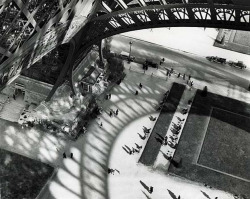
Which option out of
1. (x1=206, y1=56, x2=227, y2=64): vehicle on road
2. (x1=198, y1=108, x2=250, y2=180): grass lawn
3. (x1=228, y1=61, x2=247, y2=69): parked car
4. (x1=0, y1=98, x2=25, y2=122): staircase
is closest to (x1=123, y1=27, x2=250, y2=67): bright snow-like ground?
(x1=228, y1=61, x2=247, y2=69): parked car

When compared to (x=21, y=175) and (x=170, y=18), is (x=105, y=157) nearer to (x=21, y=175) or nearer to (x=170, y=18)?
(x=21, y=175)

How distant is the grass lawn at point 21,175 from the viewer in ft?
163

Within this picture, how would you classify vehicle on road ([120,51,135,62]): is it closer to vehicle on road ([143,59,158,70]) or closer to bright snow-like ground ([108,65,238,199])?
vehicle on road ([143,59,158,70])

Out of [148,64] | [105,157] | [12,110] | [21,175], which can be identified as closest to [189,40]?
[148,64]

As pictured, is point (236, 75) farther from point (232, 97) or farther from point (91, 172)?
point (91, 172)

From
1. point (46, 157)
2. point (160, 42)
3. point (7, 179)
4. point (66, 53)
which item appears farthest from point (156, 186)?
point (160, 42)

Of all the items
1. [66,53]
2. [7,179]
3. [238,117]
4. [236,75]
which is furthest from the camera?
[236,75]

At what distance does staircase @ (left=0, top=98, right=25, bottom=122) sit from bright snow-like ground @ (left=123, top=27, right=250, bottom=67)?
1104 inches

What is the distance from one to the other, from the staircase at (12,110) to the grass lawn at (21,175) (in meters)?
6.33

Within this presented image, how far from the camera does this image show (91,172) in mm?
53625

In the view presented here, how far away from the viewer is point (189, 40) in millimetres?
82688

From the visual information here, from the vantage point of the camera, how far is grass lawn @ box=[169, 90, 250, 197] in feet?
181

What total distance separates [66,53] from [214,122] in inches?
918

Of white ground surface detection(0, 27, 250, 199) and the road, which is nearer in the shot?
white ground surface detection(0, 27, 250, 199)
